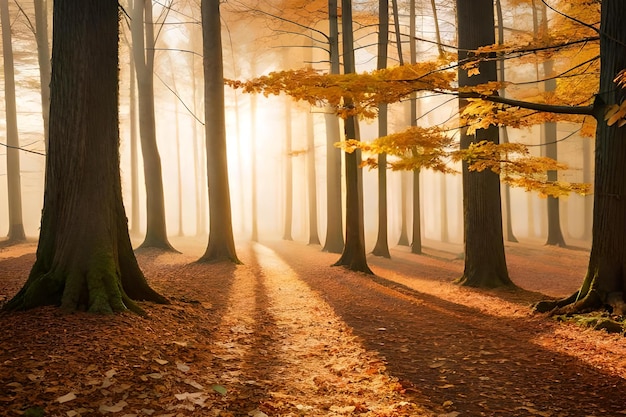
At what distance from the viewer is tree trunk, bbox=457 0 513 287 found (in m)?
10.2

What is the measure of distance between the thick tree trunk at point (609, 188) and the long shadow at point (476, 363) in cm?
100

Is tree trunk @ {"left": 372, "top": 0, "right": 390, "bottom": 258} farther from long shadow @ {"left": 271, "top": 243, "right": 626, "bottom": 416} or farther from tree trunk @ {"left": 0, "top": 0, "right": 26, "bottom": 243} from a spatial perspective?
tree trunk @ {"left": 0, "top": 0, "right": 26, "bottom": 243}

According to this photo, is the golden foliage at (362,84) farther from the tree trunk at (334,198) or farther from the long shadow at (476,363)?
the tree trunk at (334,198)

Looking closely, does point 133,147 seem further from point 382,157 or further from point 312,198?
point 382,157

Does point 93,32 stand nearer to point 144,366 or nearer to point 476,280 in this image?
point 144,366

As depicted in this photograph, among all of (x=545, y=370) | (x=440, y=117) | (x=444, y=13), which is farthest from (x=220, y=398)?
(x=440, y=117)

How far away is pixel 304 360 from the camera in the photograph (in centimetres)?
532

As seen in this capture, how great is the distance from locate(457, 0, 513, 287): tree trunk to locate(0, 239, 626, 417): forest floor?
196 cm

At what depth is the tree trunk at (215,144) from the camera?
1288cm

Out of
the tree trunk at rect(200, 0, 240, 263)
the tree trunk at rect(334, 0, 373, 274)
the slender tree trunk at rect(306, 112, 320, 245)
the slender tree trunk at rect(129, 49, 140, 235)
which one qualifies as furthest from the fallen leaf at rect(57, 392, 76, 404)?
the slender tree trunk at rect(129, 49, 140, 235)

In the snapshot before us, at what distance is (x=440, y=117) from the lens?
32.1m

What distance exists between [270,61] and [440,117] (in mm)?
13283

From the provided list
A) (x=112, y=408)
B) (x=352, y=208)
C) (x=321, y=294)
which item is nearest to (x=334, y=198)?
(x=352, y=208)

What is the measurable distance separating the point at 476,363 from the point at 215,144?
10.1 metres
